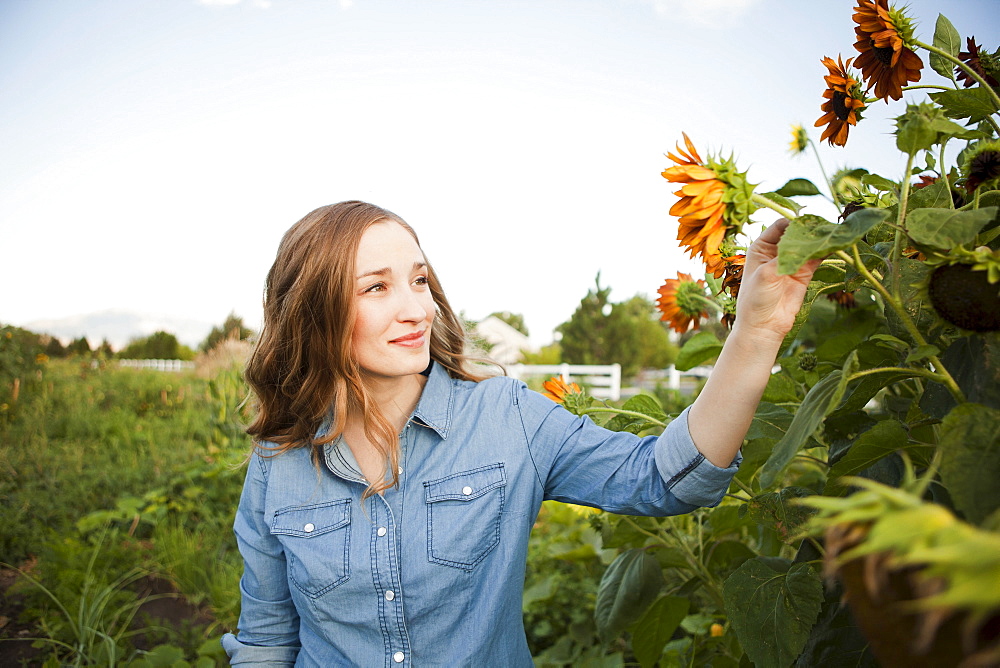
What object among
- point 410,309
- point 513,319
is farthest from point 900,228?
point 513,319

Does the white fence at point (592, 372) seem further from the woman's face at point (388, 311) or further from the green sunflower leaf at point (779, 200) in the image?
the green sunflower leaf at point (779, 200)

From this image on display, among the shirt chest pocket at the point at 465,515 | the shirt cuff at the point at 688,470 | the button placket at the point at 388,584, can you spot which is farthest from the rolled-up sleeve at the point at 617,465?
the button placket at the point at 388,584

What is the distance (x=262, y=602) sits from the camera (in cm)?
150

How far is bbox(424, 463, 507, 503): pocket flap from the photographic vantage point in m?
1.32

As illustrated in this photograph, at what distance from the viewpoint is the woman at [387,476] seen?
4.17 feet

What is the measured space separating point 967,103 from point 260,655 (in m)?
1.59

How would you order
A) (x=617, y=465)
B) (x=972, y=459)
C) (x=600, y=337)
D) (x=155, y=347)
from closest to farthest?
(x=972, y=459)
(x=617, y=465)
(x=600, y=337)
(x=155, y=347)

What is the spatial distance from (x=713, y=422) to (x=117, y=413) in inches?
252

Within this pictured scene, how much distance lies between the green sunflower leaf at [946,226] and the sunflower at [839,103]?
0.41 meters

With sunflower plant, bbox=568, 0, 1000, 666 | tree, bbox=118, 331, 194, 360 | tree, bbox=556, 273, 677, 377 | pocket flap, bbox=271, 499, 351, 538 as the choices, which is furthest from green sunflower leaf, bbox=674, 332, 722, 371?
tree, bbox=118, 331, 194, 360

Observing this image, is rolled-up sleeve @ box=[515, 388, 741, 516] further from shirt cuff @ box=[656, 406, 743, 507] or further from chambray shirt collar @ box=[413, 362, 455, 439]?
chambray shirt collar @ box=[413, 362, 455, 439]

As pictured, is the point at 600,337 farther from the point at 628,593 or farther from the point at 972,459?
the point at 972,459

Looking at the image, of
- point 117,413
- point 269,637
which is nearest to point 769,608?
point 269,637

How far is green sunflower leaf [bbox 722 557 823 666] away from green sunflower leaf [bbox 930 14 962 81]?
654 millimetres
